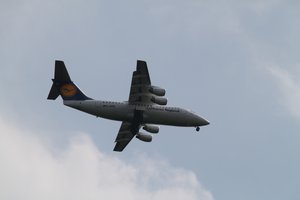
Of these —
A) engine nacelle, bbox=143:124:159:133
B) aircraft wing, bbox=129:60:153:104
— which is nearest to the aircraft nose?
engine nacelle, bbox=143:124:159:133

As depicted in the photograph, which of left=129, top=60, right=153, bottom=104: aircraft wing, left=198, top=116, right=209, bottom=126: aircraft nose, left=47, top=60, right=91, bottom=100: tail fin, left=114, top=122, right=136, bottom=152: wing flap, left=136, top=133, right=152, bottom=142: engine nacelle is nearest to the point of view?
left=129, top=60, right=153, bottom=104: aircraft wing

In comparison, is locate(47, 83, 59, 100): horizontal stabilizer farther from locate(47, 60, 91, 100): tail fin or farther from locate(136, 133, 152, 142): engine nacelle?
locate(136, 133, 152, 142): engine nacelle

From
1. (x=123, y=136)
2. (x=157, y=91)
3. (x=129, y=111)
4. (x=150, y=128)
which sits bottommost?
(x=123, y=136)

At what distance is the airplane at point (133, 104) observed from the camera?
65000 millimetres

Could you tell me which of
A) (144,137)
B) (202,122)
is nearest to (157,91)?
(202,122)

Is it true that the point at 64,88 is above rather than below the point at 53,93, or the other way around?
above

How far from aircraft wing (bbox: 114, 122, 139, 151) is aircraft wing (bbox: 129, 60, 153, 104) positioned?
397 centimetres

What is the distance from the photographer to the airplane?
65000 mm

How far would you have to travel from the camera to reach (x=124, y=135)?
71.5 metres

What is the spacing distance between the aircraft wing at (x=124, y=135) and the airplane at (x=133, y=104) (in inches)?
72.7

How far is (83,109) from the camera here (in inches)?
2594

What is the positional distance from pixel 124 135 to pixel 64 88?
7.88 metres

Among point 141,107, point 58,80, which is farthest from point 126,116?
point 58,80

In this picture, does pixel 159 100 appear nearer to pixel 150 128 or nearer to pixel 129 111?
pixel 129 111
